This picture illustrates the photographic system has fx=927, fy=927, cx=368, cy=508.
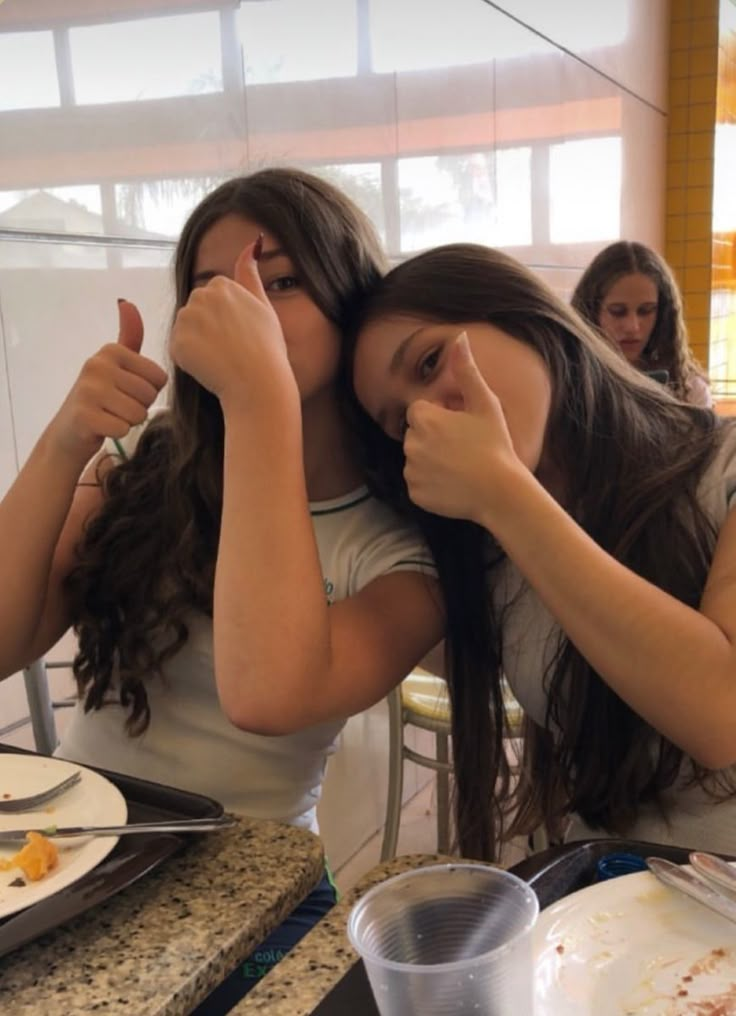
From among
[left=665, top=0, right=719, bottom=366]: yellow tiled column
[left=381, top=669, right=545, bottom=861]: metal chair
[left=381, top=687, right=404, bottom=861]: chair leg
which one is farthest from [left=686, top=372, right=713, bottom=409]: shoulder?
[left=665, top=0, right=719, bottom=366]: yellow tiled column

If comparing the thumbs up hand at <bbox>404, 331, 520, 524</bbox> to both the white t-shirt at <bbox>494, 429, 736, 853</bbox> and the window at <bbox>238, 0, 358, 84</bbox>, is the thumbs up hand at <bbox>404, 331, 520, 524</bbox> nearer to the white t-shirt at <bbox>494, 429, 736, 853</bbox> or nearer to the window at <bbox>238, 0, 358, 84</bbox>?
the white t-shirt at <bbox>494, 429, 736, 853</bbox>

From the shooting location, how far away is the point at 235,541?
833 millimetres


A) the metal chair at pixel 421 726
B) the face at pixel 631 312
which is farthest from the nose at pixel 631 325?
the metal chair at pixel 421 726

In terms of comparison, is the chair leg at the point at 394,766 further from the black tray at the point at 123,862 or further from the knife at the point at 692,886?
the knife at the point at 692,886

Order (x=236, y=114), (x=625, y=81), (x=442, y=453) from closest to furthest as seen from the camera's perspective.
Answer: (x=442, y=453), (x=236, y=114), (x=625, y=81)

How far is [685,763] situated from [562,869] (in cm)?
34

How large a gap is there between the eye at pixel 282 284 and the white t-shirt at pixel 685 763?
0.38 metres

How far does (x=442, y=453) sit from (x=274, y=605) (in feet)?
0.65

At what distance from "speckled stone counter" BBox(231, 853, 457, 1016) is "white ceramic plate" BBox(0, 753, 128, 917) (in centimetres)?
15

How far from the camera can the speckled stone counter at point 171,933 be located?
1.74ft

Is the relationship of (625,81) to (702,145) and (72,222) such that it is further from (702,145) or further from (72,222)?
(72,222)

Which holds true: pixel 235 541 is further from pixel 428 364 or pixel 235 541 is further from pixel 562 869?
pixel 562 869

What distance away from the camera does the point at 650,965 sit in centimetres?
52

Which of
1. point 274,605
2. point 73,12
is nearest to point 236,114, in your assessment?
point 73,12
